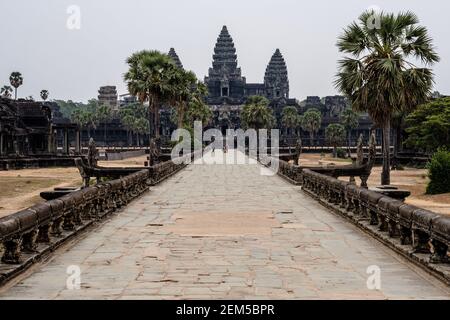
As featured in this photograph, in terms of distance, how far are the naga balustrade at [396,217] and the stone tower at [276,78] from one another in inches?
6469

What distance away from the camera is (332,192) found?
19.1 meters

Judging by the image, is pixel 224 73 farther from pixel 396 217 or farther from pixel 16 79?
pixel 396 217

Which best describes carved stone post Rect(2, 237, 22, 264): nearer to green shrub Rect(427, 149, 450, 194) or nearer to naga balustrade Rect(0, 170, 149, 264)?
naga balustrade Rect(0, 170, 149, 264)

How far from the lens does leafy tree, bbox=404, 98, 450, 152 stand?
51.3m

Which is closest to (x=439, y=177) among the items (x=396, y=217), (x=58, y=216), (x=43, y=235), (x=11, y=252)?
(x=396, y=217)

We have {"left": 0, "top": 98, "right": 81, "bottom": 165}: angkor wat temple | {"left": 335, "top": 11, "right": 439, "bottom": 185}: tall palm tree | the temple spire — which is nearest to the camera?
{"left": 335, "top": 11, "right": 439, "bottom": 185}: tall palm tree

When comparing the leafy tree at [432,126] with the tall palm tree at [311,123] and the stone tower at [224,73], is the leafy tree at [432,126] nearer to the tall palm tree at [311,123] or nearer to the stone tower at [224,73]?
the tall palm tree at [311,123]

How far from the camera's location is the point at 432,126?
51.8m

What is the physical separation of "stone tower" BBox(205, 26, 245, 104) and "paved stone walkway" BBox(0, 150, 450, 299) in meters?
159

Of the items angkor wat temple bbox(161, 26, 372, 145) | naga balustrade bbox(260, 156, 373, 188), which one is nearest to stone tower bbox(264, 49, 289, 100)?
angkor wat temple bbox(161, 26, 372, 145)

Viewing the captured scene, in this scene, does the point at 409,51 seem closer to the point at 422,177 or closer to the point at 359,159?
the point at 359,159

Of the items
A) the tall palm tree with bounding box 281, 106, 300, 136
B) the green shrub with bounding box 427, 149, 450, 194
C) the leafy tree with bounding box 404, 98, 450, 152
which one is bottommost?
the green shrub with bounding box 427, 149, 450, 194

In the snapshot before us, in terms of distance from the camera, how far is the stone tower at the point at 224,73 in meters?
175
